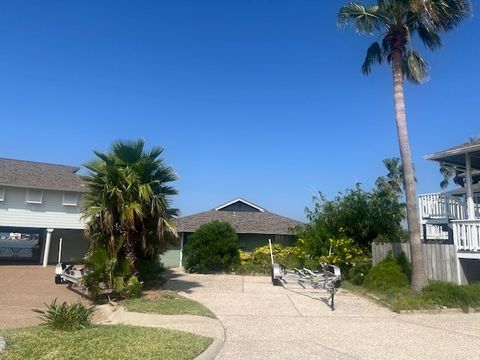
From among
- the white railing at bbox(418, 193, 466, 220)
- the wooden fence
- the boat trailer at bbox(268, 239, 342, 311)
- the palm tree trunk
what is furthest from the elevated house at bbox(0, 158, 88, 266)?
the white railing at bbox(418, 193, 466, 220)

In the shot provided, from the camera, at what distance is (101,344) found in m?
6.64

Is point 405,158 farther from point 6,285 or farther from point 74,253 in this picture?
point 74,253

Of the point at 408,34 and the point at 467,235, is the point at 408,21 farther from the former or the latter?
the point at 467,235

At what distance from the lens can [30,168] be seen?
26547mm

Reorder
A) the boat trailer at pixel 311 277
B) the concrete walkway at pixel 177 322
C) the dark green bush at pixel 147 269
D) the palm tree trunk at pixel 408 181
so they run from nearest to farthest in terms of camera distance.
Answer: the concrete walkway at pixel 177 322, the palm tree trunk at pixel 408 181, the boat trailer at pixel 311 277, the dark green bush at pixel 147 269

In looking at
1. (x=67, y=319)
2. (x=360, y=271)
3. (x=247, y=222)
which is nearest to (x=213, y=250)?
(x=247, y=222)

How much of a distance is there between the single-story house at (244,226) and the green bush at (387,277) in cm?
979

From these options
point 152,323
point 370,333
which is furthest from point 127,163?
point 370,333

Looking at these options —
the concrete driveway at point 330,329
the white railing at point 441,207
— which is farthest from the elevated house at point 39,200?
the white railing at point 441,207

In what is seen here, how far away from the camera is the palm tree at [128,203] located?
13.2 metres

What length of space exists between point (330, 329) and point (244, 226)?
60.1 feet

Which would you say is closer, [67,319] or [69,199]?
[67,319]

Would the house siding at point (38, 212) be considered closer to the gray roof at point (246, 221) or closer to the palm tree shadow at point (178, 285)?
the gray roof at point (246, 221)

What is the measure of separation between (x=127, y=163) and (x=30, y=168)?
52.2ft
